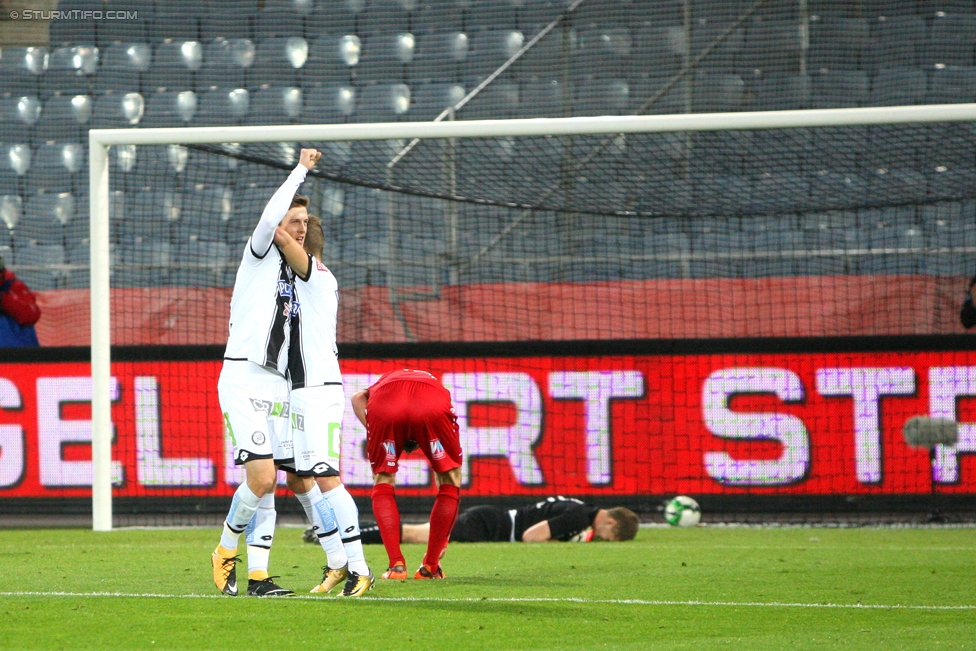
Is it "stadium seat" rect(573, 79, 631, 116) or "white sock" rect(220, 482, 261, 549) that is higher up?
"stadium seat" rect(573, 79, 631, 116)

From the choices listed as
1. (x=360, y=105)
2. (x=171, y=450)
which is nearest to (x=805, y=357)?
(x=171, y=450)

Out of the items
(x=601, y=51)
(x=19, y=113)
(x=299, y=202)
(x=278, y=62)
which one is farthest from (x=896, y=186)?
(x=19, y=113)

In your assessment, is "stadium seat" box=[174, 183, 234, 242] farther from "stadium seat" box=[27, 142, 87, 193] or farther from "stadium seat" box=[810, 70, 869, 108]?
"stadium seat" box=[810, 70, 869, 108]

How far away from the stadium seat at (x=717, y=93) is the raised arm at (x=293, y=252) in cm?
945

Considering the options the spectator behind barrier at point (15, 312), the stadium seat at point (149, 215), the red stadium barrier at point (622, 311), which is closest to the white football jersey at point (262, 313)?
the red stadium barrier at point (622, 311)

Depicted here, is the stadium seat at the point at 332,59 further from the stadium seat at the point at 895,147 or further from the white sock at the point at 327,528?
the white sock at the point at 327,528

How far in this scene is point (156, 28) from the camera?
643 inches

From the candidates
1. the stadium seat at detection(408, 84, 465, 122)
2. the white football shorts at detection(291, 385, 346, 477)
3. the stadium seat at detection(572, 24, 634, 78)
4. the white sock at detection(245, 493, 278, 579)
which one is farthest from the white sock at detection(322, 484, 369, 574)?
the stadium seat at detection(572, 24, 634, 78)

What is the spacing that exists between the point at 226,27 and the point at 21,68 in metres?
2.58

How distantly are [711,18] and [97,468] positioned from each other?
9.01m

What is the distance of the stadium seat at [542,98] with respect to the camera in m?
14.9

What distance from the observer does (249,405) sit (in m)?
5.91

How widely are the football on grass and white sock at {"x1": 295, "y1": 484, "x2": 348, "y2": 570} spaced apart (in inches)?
202

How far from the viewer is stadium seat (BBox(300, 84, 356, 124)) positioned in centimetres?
1551
